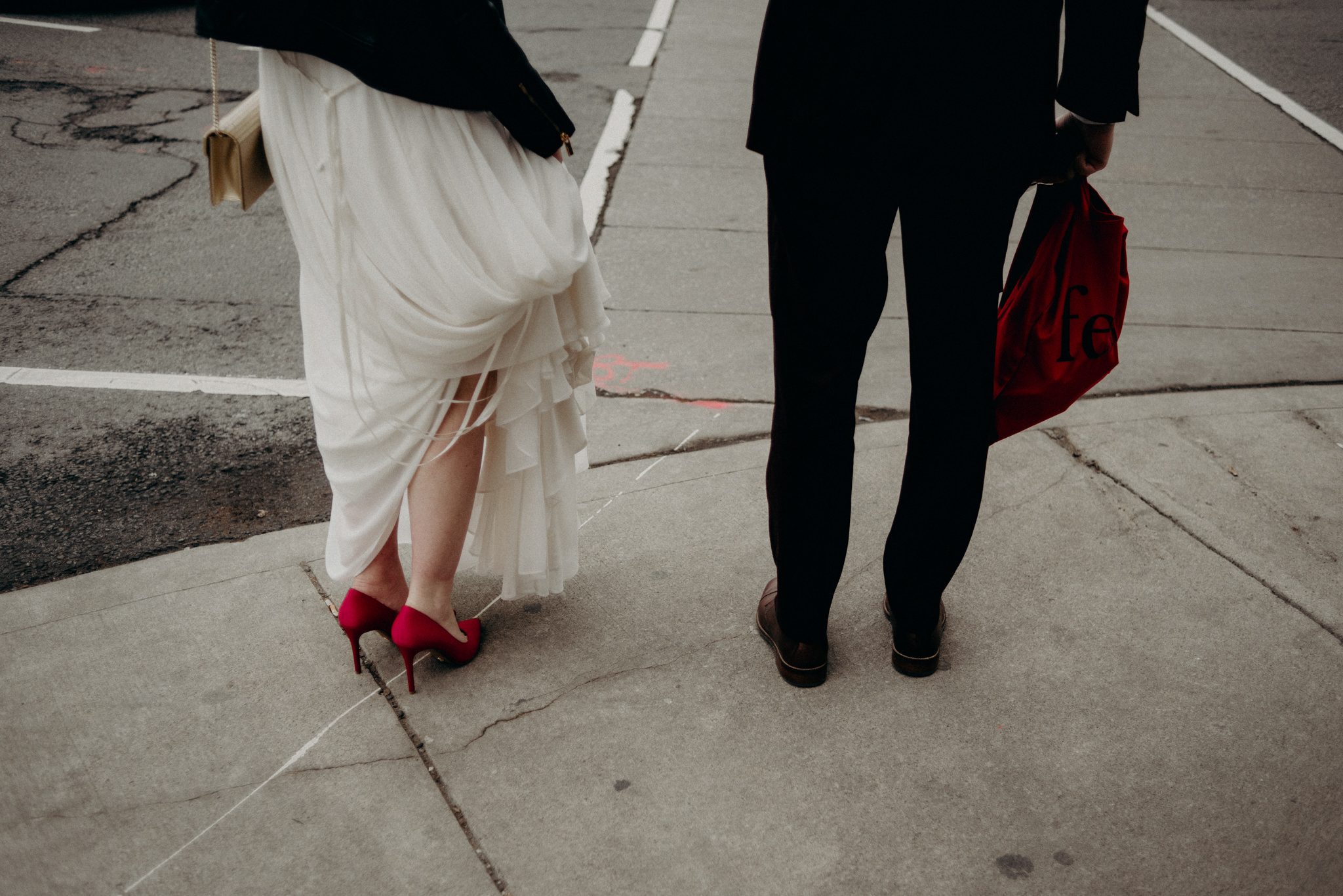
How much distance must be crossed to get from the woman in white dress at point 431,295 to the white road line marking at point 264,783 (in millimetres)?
157

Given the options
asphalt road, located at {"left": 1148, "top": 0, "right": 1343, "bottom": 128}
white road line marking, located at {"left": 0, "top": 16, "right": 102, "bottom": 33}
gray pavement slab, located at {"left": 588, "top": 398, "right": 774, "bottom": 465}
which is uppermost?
asphalt road, located at {"left": 1148, "top": 0, "right": 1343, "bottom": 128}

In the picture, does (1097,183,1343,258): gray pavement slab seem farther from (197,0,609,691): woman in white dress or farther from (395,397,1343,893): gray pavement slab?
(197,0,609,691): woman in white dress

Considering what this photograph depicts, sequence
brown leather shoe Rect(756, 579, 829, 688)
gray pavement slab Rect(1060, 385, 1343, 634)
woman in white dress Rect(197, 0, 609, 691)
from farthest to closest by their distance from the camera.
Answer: gray pavement slab Rect(1060, 385, 1343, 634) < brown leather shoe Rect(756, 579, 829, 688) < woman in white dress Rect(197, 0, 609, 691)

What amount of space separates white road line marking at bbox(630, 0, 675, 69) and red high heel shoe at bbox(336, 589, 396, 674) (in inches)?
275

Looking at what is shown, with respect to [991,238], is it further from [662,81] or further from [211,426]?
[662,81]

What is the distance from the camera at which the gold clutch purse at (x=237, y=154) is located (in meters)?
1.85

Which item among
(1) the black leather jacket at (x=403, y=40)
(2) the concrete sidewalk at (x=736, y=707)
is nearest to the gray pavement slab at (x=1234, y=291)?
(2) the concrete sidewalk at (x=736, y=707)

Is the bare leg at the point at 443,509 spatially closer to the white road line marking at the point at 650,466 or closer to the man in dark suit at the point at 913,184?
the man in dark suit at the point at 913,184

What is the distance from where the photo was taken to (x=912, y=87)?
5.84ft

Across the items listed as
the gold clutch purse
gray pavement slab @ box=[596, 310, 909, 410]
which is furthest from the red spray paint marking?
the gold clutch purse

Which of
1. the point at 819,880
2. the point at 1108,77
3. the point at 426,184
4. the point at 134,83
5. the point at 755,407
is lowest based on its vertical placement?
the point at 134,83

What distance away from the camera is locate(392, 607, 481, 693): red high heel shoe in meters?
2.18

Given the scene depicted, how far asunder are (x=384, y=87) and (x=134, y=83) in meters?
6.81

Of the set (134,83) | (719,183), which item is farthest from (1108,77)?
(134,83)
